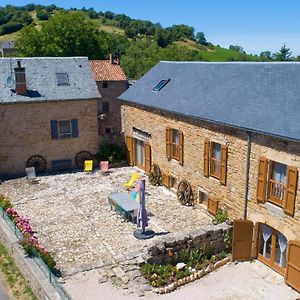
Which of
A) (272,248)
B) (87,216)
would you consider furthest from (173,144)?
(272,248)

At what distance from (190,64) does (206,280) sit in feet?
39.2

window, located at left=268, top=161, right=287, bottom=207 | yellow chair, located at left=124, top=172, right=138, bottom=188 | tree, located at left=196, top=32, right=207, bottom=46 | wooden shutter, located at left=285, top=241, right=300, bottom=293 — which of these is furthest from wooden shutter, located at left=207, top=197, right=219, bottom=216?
tree, located at left=196, top=32, right=207, bottom=46

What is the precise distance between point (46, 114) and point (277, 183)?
1435 cm

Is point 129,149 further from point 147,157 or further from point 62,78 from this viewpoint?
point 62,78

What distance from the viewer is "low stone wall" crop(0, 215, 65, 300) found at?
10481mm

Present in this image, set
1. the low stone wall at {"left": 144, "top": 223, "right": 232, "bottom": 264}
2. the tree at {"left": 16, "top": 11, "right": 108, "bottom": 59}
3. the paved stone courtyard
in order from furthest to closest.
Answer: the tree at {"left": 16, "top": 11, "right": 108, "bottom": 59}, the paved stone courtyard, the low stone wall at {"left": 144, "top": 223, "right": 232, "bottom": 264}

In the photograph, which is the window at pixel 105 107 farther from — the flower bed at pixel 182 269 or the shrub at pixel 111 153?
the flower bed at pixel 182 269

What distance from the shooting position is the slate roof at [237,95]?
12.9 metres

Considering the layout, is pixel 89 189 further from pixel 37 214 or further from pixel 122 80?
pixel 122 80

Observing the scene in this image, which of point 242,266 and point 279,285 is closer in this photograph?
point 279,285

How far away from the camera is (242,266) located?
13.0 m

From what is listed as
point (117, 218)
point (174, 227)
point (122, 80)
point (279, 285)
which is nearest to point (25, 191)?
point (117, 218)

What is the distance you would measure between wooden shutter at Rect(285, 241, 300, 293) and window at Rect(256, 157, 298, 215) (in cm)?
100

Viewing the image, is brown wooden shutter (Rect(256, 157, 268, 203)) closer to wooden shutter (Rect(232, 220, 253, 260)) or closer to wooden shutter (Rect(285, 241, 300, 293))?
wooden shutter (Rect(232, 220, 253, 260))
